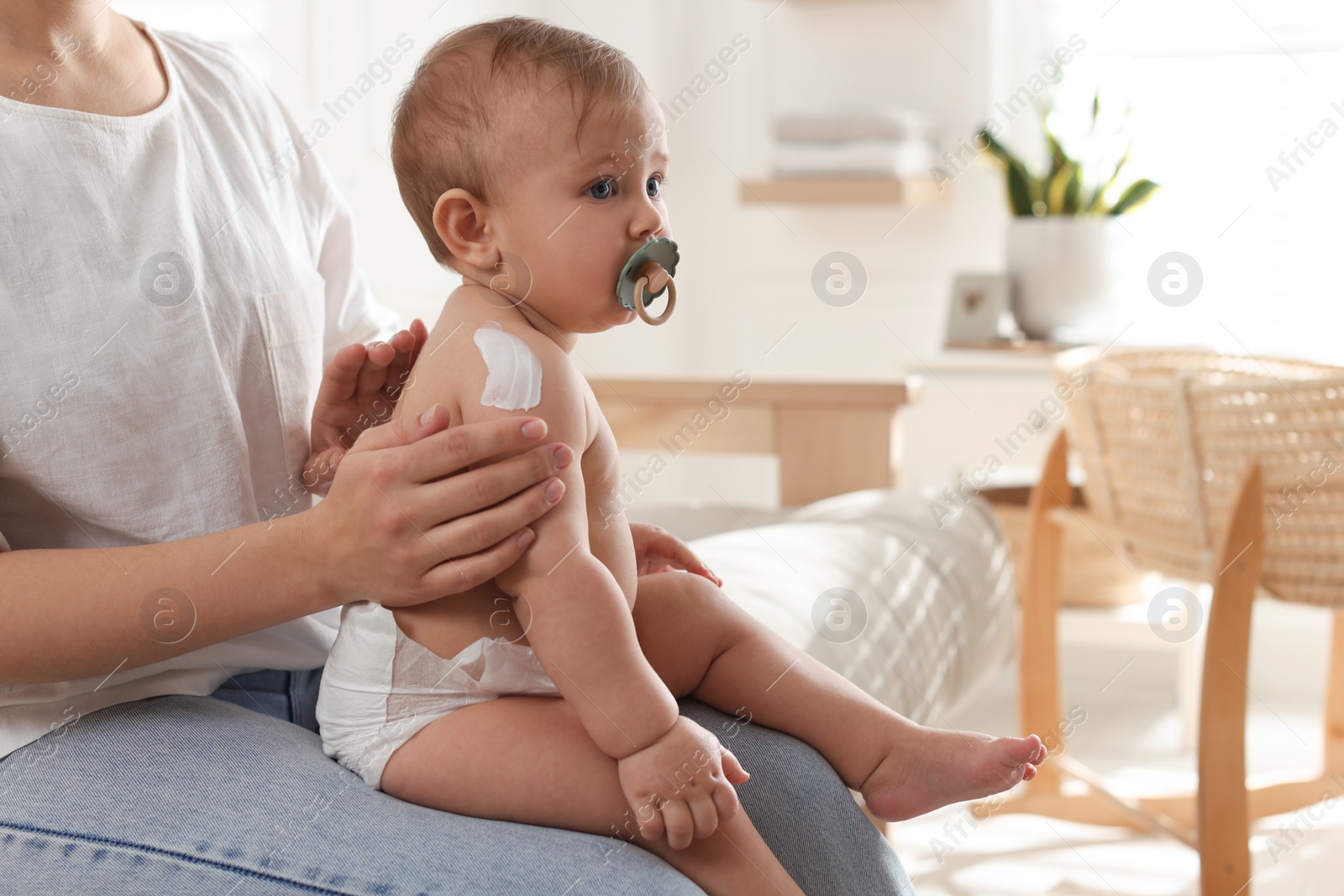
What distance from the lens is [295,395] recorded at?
2.96ft

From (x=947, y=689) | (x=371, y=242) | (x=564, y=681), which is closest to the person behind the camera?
(x=564, y=681)

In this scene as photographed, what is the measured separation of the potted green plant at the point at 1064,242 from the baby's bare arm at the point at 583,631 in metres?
1.98

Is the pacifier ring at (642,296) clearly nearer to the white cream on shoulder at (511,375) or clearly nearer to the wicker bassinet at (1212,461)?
the white cream on shoulder at (511,375)

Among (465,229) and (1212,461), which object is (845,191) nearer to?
(1212,461)

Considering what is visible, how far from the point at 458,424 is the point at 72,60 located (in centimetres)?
39

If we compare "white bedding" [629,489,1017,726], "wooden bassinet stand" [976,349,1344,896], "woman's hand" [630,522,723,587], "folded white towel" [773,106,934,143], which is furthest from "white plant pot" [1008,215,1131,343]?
"woman's hand" [630,522,723,587]

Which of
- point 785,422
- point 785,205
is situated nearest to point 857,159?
point 785,205

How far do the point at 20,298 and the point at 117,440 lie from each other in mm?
104

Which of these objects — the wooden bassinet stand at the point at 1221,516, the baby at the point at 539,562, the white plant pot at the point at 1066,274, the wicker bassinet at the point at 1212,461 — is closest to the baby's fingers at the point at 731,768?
the baby at the point at 539,562

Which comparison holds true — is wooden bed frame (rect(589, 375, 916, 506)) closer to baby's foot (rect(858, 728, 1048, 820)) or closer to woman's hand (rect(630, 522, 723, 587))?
woman's hand (rect(630, 522, 723, 587))

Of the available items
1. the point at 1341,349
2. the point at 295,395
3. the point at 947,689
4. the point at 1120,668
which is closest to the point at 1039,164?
the point at 1341,349

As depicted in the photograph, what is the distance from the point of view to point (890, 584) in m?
1.32

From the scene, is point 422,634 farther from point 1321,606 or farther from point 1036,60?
point 1036,60

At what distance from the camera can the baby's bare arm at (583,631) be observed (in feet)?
2.21
